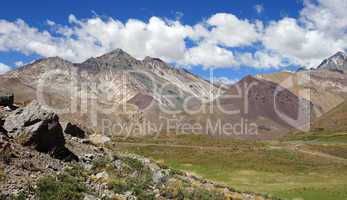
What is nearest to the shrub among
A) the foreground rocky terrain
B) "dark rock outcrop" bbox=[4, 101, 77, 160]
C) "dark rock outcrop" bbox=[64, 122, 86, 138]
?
the foreground rocky terrain

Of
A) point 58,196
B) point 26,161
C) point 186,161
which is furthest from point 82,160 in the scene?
point 186,161

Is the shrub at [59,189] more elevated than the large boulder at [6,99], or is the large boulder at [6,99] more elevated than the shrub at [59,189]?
the large boulder at [6,99]

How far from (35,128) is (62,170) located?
284 centimetres

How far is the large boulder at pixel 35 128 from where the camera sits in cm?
2558

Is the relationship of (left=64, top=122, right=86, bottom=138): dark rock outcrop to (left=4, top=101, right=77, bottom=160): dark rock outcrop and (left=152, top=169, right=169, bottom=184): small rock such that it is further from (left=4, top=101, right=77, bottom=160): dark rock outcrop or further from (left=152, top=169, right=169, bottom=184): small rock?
(left=152, top=169, right=169, bottom=184): small rock

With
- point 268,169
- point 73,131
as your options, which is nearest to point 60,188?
point 73,131

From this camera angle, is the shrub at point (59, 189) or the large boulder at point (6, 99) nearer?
the shrub at point (59, 189)

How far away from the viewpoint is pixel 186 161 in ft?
299

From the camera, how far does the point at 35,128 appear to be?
25766mm

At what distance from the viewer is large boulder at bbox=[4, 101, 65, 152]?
1007 inches

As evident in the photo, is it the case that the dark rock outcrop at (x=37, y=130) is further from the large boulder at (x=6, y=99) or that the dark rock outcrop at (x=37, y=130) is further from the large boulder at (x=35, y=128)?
the large boulder at (x=6, y=99)

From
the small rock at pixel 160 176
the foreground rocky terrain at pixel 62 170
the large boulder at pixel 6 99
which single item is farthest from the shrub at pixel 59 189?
the large boulder at pixel 6 99

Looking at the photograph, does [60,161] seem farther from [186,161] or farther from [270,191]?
[186,161]

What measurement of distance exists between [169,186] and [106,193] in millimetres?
5145
